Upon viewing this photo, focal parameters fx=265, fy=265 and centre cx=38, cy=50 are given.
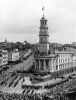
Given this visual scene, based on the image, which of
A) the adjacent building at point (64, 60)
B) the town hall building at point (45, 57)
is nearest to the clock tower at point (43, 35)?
the town hall building at point (45, 57)

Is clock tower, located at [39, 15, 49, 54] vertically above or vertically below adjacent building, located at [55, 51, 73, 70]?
above

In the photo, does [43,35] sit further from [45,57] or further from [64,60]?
[64,60]

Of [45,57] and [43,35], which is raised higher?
[43,35]

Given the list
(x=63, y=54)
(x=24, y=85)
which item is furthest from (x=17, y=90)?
(x=63, y=54)

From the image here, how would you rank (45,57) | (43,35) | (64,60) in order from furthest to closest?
(64,60) < (43,35) < (45,57)

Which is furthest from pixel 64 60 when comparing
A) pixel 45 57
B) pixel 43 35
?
pixel 43 35

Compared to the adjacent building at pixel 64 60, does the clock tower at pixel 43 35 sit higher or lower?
higher

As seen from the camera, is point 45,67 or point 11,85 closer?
point 11,85

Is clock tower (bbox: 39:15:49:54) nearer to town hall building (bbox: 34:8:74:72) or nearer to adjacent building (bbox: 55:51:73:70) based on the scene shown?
town hall building (bbox: 34:8:74:72)

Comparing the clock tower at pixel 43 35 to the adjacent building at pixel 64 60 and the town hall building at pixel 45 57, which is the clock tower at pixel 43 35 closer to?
the town hall building at pixel 45 57

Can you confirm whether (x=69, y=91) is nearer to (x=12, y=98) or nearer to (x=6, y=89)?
(x=12, y=98)

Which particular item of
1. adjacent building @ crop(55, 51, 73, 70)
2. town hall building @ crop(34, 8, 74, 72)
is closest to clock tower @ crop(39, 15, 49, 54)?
town hall building @ crop(34, 8, 74, 72)
